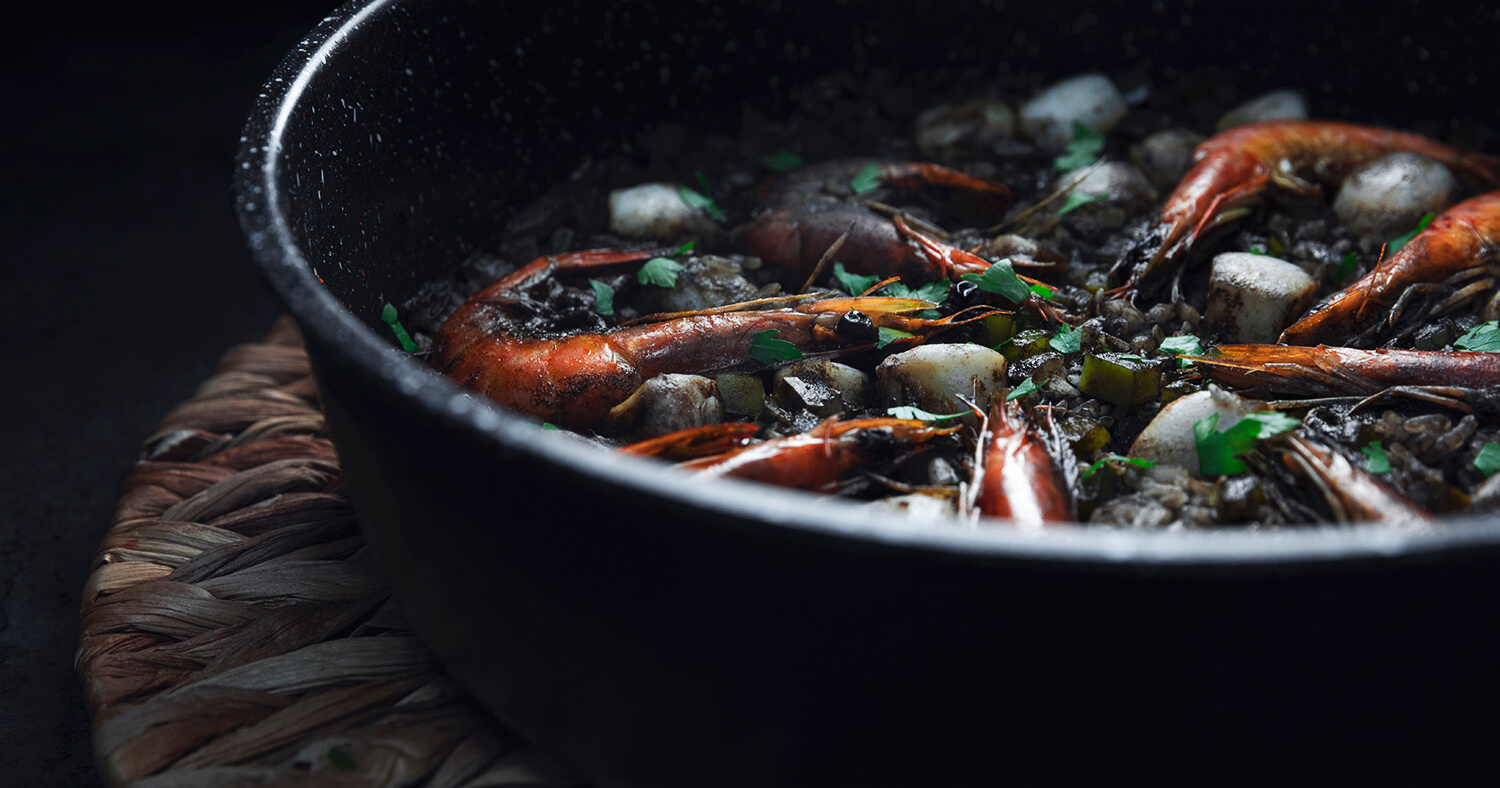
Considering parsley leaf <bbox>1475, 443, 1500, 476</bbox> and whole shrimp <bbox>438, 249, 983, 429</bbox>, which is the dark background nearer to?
whole shrimp <bbox>438, 249, 983, 429</bbox>

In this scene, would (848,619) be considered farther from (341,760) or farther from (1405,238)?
(1405,238)

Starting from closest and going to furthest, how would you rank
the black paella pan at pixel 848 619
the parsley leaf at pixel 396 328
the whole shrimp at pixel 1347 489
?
the black paella pan at pixel 848 619
the whole shrimp at pixel 1347 489
the parsley leaf at pixel 396 328

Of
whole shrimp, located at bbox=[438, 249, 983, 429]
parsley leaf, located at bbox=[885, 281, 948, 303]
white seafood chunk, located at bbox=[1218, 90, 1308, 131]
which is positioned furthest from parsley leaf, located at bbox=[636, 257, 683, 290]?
white seafood chunk, located at bbox=[1218, 90, 1308, 131]

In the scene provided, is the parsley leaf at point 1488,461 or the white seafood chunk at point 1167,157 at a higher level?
the white seafood chunk at point 1167,157

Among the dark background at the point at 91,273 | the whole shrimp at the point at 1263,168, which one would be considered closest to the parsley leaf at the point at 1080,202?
the whole shrimp at the point at 1263,168

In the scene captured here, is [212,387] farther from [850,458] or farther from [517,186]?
[850,458]

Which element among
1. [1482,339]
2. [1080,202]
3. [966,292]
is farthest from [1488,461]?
[1080,202]

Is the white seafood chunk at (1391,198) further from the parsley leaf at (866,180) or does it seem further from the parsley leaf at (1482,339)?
the parsley leaf at (866,180)
